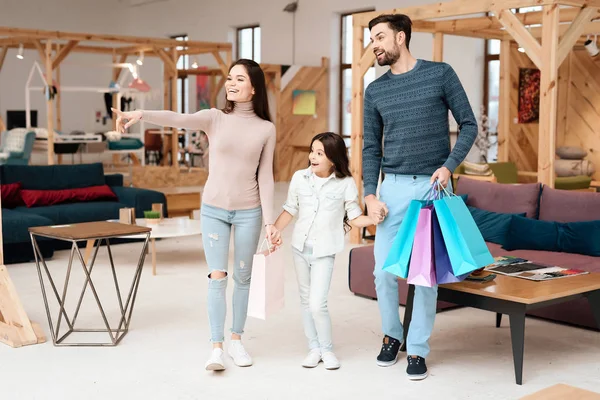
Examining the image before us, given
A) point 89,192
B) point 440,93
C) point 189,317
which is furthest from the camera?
point 89,192

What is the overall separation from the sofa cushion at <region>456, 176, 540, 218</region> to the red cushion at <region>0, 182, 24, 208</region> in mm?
4532

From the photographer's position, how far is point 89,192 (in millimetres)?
8789

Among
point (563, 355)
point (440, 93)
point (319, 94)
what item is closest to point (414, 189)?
point (440, 93)

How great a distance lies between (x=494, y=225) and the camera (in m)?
6.11

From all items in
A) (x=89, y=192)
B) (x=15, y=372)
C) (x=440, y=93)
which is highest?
(x=440, y=93)

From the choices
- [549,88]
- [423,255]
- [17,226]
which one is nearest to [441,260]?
[423,255]

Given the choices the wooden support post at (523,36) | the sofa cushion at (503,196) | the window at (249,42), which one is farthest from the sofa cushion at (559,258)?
the window at (249,42)

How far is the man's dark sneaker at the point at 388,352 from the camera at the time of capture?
4340 mm

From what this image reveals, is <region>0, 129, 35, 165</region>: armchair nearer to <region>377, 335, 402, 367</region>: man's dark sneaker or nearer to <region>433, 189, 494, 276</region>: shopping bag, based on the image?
<region>377, 335, 402, 367</region>: man's dark sneaker

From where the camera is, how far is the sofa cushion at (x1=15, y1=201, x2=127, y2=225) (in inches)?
322

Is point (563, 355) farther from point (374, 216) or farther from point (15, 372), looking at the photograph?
point (15, 372)

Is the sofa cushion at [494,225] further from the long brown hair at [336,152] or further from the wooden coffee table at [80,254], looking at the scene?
the wooden coffee table at [80,254]

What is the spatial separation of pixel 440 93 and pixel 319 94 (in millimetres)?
13377

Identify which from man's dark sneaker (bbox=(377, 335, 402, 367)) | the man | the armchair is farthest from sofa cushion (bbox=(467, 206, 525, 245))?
the armchair
